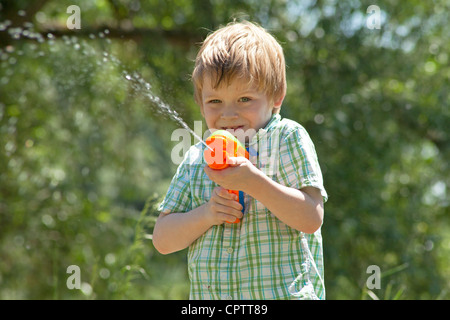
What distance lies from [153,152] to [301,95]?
229cm

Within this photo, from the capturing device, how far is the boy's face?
1578 mm

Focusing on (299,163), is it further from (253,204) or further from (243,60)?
(243,60)

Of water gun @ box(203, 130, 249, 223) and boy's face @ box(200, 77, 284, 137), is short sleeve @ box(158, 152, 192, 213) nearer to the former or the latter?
boy's face @ box(200, 77, 284, 137)

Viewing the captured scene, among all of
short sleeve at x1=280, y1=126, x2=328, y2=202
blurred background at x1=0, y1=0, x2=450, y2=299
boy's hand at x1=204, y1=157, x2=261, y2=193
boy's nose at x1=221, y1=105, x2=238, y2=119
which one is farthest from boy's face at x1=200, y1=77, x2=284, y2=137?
blurred background at x1=0, y1=0, x2=450, y2=299

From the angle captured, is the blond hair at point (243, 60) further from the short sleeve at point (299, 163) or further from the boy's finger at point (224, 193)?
the boy's finger at point (224, 193)

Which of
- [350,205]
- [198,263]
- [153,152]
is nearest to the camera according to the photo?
[198,263]

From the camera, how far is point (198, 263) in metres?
1.60

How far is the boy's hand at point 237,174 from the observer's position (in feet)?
4.54

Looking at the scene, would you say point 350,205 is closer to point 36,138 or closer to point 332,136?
point 332,136

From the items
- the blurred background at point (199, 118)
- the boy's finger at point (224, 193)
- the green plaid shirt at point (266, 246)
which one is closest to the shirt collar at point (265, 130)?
the green plaid shirt at point (266, 246)

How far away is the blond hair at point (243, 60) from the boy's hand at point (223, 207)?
0.31 metres

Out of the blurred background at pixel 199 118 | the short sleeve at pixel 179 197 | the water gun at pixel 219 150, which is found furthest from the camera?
the blurred background at pixel 199 118
